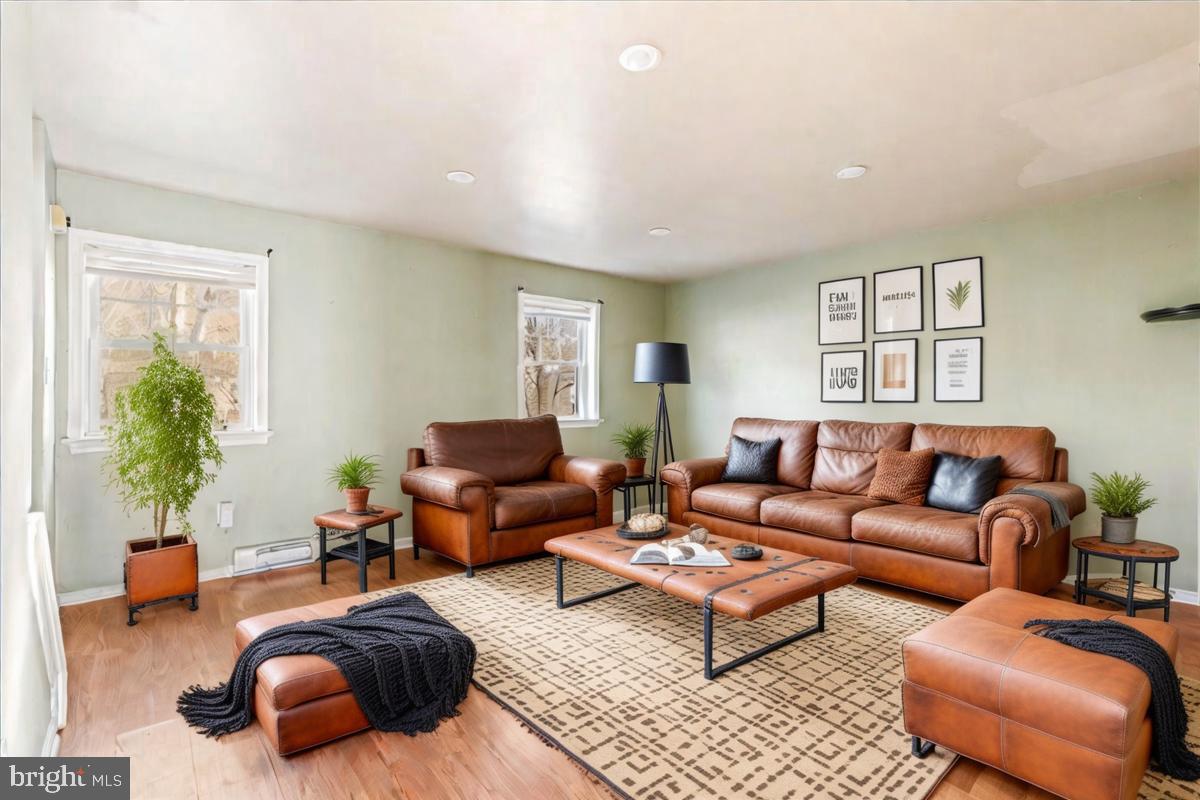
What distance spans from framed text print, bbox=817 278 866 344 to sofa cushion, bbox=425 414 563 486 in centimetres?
246

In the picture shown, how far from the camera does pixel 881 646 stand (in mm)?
2781

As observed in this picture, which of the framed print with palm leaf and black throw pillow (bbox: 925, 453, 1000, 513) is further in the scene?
the framed print with palm leaf

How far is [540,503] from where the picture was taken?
4086 mm

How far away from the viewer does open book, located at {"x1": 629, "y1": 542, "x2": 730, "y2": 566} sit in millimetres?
2799

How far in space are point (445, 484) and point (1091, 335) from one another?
13.8 feet

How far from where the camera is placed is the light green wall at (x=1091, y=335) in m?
3.46

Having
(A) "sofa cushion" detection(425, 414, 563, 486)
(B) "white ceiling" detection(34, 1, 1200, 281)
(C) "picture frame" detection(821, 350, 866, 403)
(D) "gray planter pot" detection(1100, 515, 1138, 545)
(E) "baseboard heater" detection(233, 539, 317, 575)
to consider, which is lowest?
(E) "baseboard heater" detection(233, 539, 317, 575)

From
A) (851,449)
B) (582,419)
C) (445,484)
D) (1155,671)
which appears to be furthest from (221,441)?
(1155,671)

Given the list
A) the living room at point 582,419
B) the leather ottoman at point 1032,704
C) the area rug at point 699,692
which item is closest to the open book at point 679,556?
the living room at point 582,419

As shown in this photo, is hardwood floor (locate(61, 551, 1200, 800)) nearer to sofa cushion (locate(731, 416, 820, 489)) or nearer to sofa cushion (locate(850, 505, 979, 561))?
sofa cushion (locate(850, 505, 979, 561))

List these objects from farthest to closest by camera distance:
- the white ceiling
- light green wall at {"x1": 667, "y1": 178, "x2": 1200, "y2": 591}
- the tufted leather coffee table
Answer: light green wall at {"x1": 667, "y1": 178, "x2": 1200, "y2": 591} → the tufted leather coffee table → the white ceiling

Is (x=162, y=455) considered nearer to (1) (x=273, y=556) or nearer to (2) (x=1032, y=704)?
(1) (x=273, y=556)

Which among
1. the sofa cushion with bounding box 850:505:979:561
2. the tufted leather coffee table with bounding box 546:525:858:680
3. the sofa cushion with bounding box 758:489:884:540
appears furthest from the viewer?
the sofa cushion with bounding box 758:489:884:540

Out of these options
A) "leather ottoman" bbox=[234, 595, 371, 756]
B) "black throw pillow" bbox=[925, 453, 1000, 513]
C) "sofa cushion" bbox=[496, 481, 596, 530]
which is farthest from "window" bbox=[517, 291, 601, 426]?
"leather ottoman" bbox=[234, 595, 371, 756]
